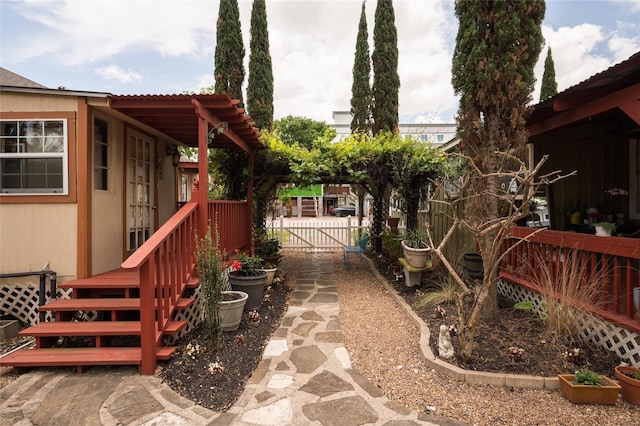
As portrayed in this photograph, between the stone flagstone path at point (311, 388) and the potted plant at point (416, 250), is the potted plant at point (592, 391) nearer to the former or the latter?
the stone flagstone path at point (311, 388)

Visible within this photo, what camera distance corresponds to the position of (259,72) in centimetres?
1173

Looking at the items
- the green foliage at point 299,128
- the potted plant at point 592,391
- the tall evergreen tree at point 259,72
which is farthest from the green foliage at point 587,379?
the green foliage at point 299,128

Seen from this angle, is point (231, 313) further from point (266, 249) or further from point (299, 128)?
point (299, 128)

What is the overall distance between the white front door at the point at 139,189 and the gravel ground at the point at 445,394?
373 centimetres

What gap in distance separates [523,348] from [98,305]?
4.44m

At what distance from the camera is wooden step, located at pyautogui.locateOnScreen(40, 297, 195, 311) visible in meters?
3.41

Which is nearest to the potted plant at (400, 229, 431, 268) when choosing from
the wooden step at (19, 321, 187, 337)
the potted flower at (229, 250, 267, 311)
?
the potted flower at (229, 250, 267, 311)

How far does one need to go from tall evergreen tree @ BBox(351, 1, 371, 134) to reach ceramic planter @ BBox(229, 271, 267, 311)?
33.5ft

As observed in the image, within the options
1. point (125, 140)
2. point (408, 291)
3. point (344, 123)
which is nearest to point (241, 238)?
point (125, 140)

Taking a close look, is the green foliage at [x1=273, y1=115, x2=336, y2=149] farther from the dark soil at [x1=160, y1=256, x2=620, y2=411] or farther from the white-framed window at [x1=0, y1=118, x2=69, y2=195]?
the dark soil at [x1=160, y1=256, x2=620, y2=411]

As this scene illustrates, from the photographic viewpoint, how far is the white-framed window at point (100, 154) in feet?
14.5

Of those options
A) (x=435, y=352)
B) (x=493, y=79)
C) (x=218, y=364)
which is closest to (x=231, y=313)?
(x=218, y=364)

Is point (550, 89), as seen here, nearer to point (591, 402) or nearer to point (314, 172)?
point (314, 172)

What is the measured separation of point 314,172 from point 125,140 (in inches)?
136
